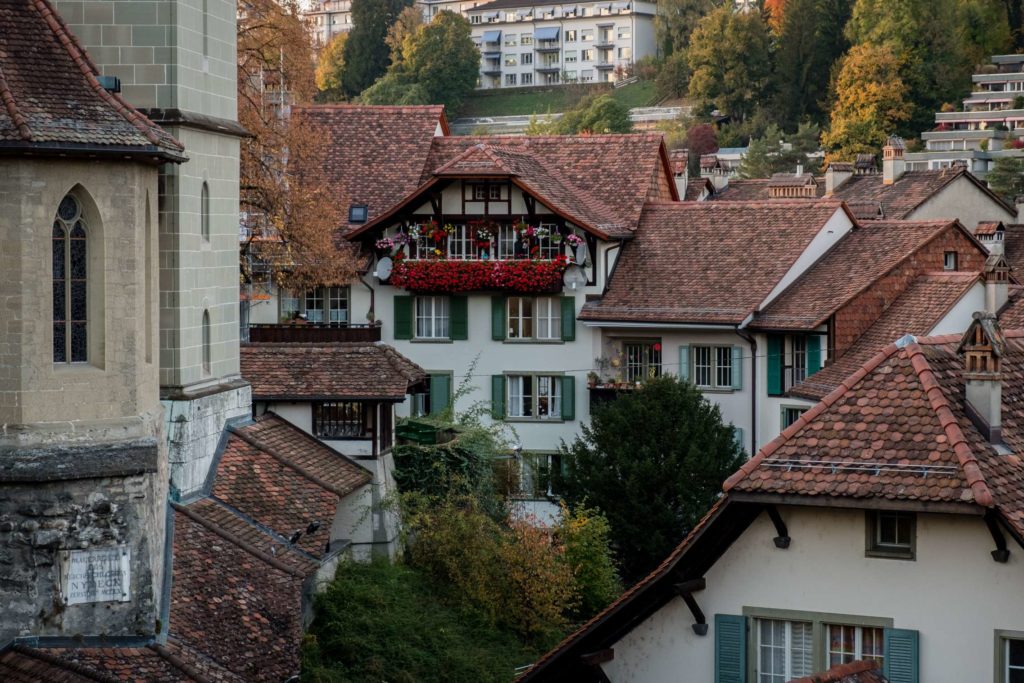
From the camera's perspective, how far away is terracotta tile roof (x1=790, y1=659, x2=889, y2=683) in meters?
18.9

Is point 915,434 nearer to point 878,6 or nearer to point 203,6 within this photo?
point 203,6

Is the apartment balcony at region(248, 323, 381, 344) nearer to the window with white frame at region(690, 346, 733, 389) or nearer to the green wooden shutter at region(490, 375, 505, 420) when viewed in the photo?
the green wooden shutter at region(490, 375, 505, 420)

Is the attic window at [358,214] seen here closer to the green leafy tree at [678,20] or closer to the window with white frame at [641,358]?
the window with white frame at [641,358]

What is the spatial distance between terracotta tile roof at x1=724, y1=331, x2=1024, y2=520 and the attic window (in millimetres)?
28851

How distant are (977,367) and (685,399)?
70.3 ft

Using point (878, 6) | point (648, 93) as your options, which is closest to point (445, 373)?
point (878, 6)

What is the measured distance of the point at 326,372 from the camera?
36812mm

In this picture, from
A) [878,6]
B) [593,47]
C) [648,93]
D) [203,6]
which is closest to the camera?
[203,6]

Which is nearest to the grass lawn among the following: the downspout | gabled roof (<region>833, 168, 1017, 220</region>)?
gabled roof (<region>833, 168, 1017, 220</region>)

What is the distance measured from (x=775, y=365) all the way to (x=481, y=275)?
695cm

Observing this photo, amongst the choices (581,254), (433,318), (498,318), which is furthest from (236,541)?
(433,318)

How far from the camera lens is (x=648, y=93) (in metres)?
142

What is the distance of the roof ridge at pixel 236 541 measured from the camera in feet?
91.4

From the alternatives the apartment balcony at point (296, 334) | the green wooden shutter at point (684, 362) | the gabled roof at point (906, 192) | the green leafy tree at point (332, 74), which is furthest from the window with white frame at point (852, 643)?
the green leafy tree at point (332, 74)
